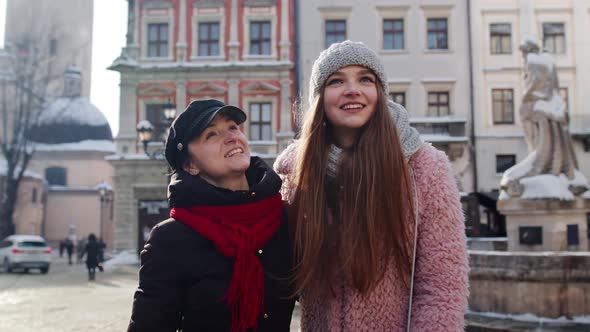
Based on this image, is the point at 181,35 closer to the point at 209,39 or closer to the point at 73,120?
the point at 209,39

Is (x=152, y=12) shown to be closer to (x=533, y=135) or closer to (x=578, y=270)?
(x=533, y=135)

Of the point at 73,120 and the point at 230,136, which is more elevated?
the point at 73,120

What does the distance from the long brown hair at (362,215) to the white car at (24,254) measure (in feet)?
77.5

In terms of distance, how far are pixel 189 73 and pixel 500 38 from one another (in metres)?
15.6

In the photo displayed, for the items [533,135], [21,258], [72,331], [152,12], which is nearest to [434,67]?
[152,12]

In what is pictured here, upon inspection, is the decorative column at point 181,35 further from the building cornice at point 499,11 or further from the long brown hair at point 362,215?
the long brown hair at point 362,215

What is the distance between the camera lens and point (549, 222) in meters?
9.70

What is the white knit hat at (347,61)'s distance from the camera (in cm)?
243

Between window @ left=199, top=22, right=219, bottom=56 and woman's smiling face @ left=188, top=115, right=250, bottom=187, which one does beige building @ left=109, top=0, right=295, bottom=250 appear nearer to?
window @ left=199, top=22, right=219, bottom=56

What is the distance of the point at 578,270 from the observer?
6.41 meters

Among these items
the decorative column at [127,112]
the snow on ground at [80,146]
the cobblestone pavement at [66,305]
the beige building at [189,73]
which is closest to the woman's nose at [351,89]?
the cobblestone pavement at [66,305]

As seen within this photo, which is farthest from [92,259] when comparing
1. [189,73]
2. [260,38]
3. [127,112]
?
[260,38]

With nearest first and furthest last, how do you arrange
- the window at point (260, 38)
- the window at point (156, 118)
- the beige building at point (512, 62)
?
the beige building at point (512, 62), the window at point (156, 118), the window at point (260, 38)

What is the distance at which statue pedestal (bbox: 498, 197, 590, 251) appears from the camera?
961 cm
